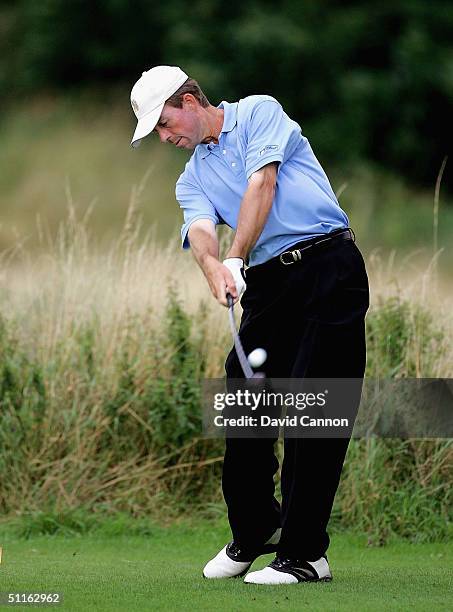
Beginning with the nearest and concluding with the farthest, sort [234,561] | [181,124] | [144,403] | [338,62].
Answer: [181,124]
[234,561]
[144,403]
[338,62]

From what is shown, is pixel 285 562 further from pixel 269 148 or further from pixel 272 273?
pixel 269 148

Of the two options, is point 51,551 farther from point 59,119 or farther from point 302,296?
point 59,119

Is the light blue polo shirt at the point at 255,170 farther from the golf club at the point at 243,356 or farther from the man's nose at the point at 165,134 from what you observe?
the golf club at the point at 243,356

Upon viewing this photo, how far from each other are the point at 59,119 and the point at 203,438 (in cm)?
1996

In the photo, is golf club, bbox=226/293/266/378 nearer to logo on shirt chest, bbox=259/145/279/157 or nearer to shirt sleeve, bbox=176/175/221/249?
shirt sleeve, bbox=176/175/221/249

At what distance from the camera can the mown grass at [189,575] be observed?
5.15 m

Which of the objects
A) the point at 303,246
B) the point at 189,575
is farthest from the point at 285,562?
the point at 303,246

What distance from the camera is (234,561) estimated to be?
5.77 metres

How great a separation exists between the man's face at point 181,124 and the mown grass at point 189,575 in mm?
1871

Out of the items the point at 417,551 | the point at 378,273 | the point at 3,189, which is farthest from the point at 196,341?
the point at 3,189

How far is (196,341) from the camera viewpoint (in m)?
8.24

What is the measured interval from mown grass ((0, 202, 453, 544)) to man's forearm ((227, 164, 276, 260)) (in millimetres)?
2480

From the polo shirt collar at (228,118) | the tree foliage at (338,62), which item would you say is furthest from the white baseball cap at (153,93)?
the tree foliage at (338,62)

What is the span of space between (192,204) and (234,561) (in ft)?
5.05
